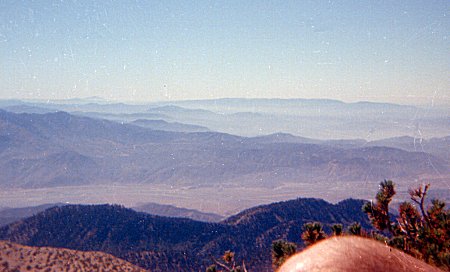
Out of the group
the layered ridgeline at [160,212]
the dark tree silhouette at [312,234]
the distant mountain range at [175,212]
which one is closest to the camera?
the dark tree silhouette at [312,234]

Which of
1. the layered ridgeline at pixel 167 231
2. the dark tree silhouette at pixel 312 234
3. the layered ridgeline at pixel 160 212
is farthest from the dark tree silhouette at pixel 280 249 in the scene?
the layered ridgeline at pixel 160 212

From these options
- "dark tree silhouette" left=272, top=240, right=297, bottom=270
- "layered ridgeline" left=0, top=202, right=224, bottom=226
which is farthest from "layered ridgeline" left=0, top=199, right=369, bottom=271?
"layered ridgeline" left=0, top=202, right=224, bottom=226

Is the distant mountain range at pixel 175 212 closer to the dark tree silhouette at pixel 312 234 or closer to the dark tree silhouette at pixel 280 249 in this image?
the dark tree silhouette at pixel 280 249

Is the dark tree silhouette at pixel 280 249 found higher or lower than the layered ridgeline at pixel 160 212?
higher

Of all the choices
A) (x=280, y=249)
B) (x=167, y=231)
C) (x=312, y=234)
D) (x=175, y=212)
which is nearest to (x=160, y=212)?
(x=175, y=212)

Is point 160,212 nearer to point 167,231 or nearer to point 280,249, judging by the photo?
point 167,231

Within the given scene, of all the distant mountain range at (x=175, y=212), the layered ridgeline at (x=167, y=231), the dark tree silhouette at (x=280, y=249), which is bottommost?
the distant mountain range at (x=175, y=212)

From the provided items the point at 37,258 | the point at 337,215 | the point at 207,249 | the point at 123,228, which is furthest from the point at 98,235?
the point at 337,215

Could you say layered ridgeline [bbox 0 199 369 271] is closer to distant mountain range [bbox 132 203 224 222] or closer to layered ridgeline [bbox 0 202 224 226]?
distant mountain range [bbox 132 203 224 222]
